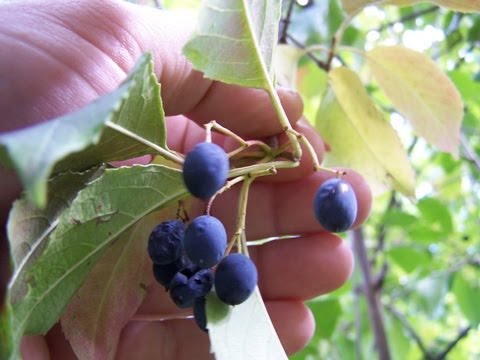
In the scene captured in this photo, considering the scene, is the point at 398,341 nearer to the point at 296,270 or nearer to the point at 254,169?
the point at 296,270

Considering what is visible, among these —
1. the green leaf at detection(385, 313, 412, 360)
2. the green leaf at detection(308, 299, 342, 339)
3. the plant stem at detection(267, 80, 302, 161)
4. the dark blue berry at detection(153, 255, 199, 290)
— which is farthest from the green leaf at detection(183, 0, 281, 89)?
the green leaf at detection(385, 313, 412, 360)

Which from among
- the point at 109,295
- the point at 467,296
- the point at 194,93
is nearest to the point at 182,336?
the point at 109,295

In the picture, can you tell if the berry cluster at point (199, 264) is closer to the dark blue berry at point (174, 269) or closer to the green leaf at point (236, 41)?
the dark blue berry at point (174, 269)

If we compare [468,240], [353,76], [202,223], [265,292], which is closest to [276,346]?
[202,223]

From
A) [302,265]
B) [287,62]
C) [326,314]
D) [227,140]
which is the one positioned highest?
[287,62]

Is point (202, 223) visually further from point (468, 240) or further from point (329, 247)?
point (468, 240)

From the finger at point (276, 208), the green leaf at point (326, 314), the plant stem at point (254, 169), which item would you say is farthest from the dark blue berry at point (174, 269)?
the green leaf at point (326, 314)
